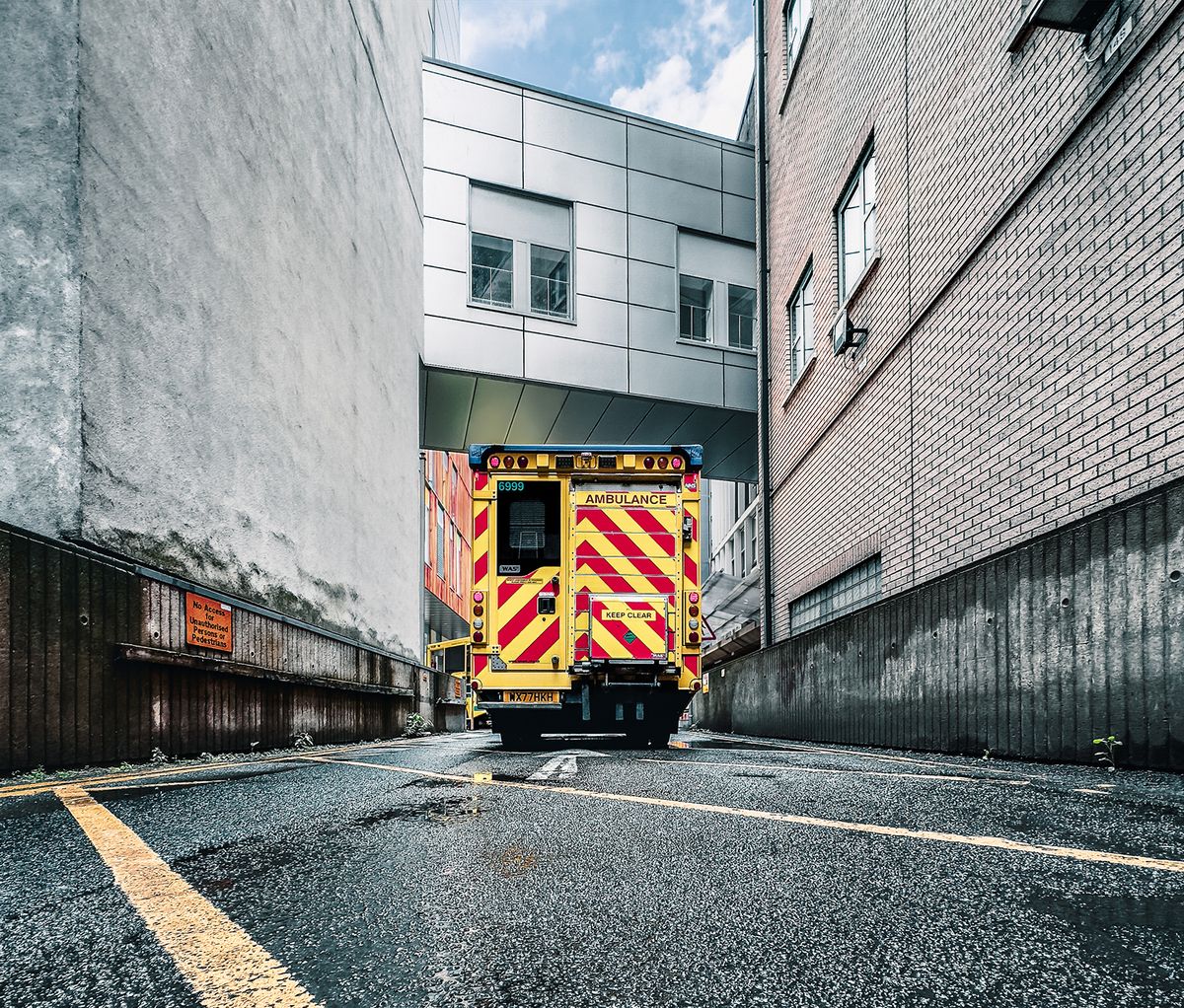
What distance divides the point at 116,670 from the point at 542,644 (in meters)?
4.45

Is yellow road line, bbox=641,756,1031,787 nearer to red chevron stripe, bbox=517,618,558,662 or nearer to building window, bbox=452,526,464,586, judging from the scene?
red chevron stripe, bbox=517,618,558,662

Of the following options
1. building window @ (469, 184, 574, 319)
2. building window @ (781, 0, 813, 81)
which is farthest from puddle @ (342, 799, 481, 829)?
building window @ (781, 0, 813, 81)

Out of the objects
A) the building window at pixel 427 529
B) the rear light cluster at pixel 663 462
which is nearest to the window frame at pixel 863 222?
the rear light cluster at pixel 663 462

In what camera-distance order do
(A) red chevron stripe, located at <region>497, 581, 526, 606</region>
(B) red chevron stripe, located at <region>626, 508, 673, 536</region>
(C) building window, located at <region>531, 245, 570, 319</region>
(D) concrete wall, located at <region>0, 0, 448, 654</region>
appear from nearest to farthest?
1. (D) concrete wall, located at <region>0, 0, 448, 654</region>
2. (A) red chevron stripe, located at <region>497, 581, 526, 606</region>
3. (B) red chevron stripe, located at <region>626, 508, 673, 536</region>
4. (C) building window, located at <region>531, 245, 570, 319</region>

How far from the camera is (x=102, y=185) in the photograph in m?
7.04

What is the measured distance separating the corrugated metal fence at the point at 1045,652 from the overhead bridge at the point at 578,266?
9898mm

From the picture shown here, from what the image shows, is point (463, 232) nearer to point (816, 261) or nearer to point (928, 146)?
point (816, 261)

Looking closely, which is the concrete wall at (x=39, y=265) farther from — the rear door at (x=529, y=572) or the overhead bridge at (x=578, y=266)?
the overhead bridge at (x=578, y=266)

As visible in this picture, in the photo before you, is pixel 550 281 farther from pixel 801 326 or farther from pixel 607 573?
pixel 607 573

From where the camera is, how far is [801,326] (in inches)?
653

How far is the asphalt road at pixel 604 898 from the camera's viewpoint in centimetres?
183

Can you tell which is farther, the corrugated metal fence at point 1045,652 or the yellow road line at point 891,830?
the corrugated metal fence at point 1045,652

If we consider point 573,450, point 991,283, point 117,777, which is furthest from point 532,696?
point 991,283

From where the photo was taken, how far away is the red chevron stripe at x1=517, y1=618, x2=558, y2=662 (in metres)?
9.79
